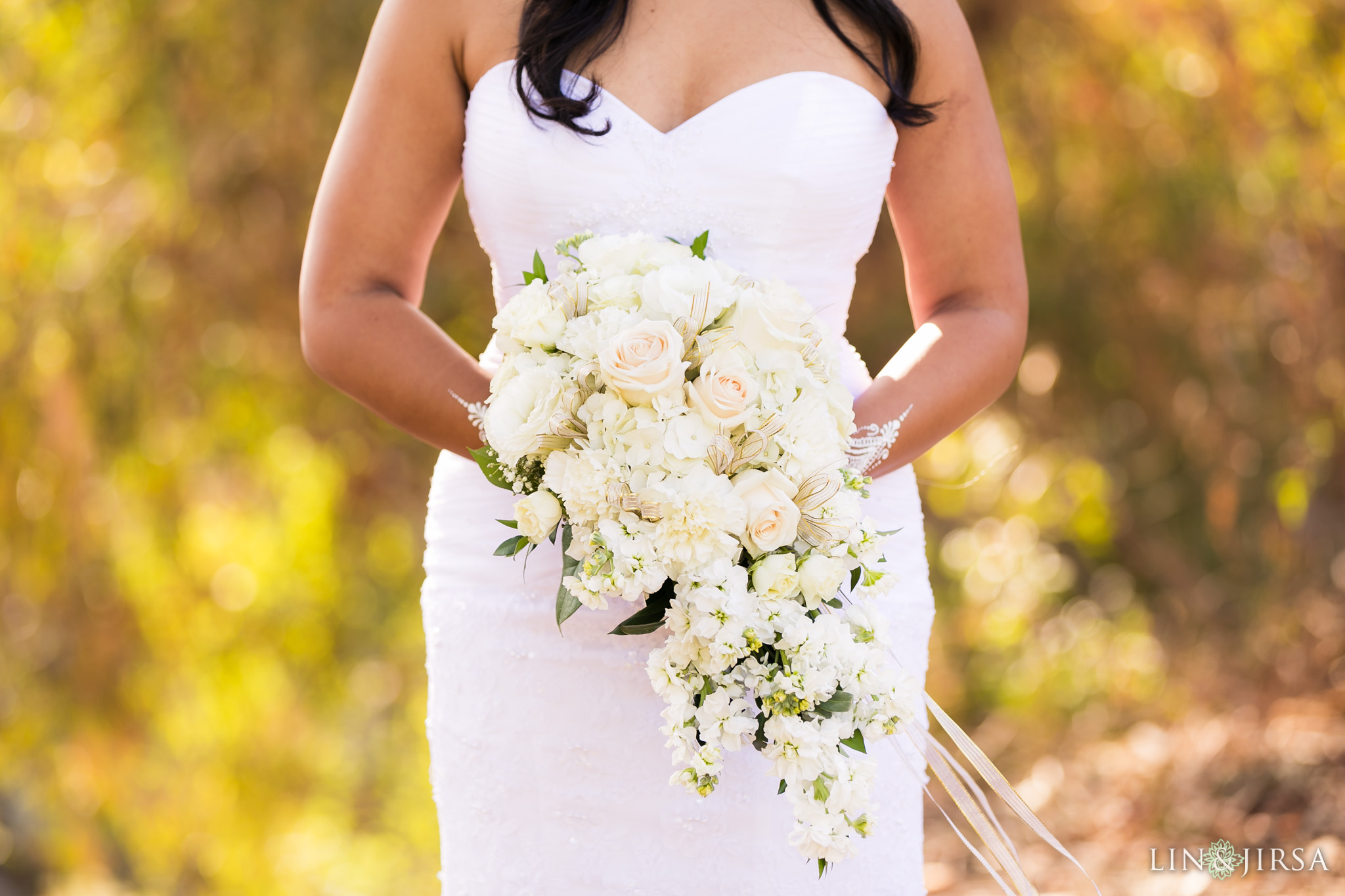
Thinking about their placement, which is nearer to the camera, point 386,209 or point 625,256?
point 625,256

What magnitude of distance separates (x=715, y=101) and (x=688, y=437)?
68cm

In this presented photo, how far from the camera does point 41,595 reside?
390 cm

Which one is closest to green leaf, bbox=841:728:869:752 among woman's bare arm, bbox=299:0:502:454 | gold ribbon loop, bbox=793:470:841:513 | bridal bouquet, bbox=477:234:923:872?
bridal bouquet, bbox=477:234:923:872

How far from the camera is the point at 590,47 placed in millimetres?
1665

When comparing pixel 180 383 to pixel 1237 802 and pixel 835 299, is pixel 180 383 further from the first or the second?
pixel 1237 802

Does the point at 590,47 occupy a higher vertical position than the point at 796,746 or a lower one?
higher

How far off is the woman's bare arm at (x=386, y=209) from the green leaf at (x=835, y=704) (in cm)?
64

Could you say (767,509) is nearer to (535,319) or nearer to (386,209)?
(535,319)

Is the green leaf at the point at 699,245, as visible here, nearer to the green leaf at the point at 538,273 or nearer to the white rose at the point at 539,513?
the green leaf at the point at 538,273

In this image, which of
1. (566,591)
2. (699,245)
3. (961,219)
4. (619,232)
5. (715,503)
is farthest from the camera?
(961,219)

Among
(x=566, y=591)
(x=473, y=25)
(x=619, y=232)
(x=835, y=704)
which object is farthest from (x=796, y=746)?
(x=473, y=25)

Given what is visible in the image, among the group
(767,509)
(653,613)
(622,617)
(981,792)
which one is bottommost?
(981,792)

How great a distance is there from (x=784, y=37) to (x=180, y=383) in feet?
9.87

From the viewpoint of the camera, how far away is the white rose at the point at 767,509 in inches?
46.8
